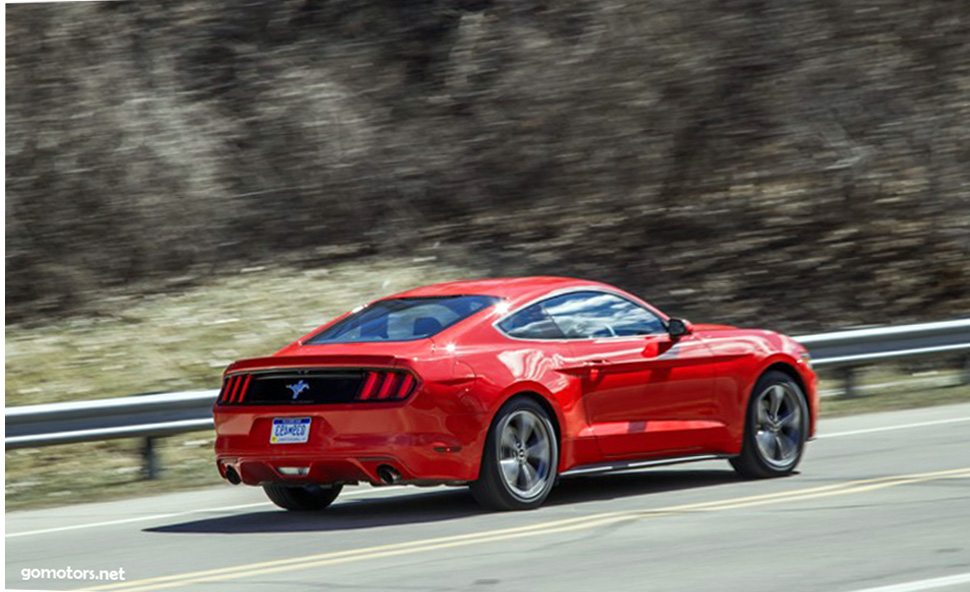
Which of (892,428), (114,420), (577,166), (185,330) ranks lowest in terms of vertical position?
(892,428)

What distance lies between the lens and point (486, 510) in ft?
31.6

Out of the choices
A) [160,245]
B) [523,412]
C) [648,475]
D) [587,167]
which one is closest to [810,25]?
[587,167]

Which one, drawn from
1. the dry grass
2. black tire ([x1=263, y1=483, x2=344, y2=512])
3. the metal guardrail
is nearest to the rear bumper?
black tire ([x1=263, y1=483, x2=344, y2=512])

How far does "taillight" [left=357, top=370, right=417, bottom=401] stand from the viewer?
359 inches

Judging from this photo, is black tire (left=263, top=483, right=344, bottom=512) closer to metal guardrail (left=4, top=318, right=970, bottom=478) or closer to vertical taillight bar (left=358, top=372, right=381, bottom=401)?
vertical taillight bar (left=358, top=372, right=381, bottom=401)

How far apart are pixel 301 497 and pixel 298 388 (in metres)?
1.22

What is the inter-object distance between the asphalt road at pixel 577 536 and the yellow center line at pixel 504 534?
13 millimetres

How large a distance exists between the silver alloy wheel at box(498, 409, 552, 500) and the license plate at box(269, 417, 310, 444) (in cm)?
111

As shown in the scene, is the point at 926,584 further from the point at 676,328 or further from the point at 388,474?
the point at 676,328

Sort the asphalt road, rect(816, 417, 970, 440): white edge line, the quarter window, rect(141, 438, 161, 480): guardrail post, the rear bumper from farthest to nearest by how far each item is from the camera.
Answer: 1. rect(816, 417, 970, 440): white edge line
2. rect(141, 438, 161, 480): guardrail post
3. the quarter window
4. the rear bumper
5. the asphalt road

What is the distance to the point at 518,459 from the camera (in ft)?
31.3

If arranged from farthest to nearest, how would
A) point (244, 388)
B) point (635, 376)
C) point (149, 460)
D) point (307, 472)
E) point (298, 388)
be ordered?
1. point (149, 460)
2. point (635, 376)
3. point (244, 388)
4. point (298, 388)
5. point (307, 472)

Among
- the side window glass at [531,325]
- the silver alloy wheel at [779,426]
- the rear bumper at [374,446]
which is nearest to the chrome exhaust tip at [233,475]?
the rear bumper at [374,446]

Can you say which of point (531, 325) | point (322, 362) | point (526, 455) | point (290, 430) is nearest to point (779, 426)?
point (531, 325)
